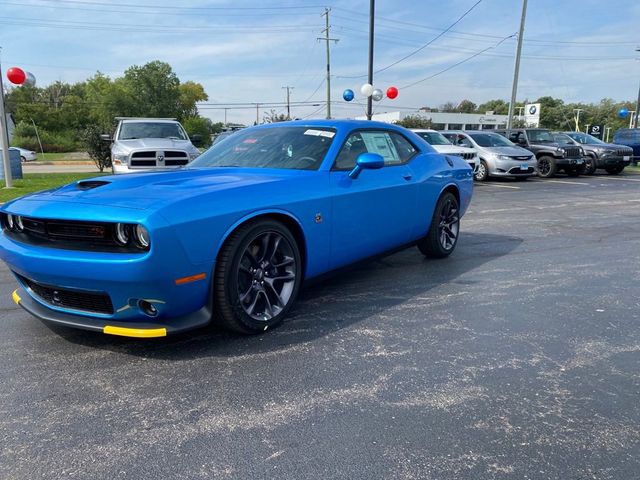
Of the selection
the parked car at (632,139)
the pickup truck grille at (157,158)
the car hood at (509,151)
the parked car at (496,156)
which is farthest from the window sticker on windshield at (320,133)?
the parked car at (632,139)

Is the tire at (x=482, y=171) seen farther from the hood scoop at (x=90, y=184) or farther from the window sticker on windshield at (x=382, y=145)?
the hood scoop at (x=90, y=184)

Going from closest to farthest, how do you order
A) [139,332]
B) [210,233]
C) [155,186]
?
1. [139,332]
2. [210,233]
3. [155,186]

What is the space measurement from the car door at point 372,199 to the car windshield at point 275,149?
0.61 ft

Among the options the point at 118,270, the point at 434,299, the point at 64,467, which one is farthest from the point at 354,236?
the point at 64,467

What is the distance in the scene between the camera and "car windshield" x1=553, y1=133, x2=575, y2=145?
59.0 ft

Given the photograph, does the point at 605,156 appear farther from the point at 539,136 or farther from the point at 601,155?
the point at 539,136

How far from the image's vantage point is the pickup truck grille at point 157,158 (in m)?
10.6

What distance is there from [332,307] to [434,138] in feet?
40.9

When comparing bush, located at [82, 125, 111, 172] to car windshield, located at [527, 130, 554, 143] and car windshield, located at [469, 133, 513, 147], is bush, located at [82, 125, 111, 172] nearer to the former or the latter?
car windshield, located at [469, 133, 513, 147]

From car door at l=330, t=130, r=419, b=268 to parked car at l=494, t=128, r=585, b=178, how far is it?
46.9 feet

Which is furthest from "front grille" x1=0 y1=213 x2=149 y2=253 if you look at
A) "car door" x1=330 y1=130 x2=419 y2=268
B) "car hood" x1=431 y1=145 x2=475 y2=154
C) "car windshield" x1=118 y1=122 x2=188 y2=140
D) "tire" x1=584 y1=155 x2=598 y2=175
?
"tire" x1=584 y1=155 x2=598 y2=175

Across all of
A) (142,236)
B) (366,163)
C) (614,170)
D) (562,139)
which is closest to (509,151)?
(562,139)

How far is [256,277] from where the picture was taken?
10.5 feet

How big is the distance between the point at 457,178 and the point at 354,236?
84.0 inches
